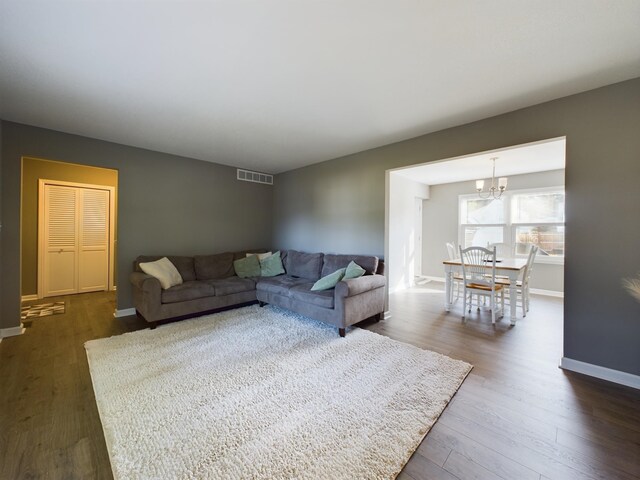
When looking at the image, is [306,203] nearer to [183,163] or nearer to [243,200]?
[243,200]

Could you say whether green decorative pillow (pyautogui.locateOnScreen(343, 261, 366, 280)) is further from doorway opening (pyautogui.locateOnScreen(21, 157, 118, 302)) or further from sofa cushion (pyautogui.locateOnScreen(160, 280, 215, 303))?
doorway opening (pyautogui.locateOnScreen(21, 157, 118, 302))

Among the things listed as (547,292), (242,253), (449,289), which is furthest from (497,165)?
(242,253)

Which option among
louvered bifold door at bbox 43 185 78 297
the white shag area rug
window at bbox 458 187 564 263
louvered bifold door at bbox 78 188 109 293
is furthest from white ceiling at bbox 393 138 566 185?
louvered bifold door at bbox 43 185 78 297

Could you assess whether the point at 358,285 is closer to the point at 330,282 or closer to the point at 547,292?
the point at 330,282

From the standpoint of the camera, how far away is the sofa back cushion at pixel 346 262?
147 inches

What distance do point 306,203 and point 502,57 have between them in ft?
11.7

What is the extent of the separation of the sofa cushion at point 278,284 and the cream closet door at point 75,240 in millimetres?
3677

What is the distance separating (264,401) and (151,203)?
11.9 feet

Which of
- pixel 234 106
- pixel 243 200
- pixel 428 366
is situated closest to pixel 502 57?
pixel 234 106

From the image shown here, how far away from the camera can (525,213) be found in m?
5.52

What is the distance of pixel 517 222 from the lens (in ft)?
18.4

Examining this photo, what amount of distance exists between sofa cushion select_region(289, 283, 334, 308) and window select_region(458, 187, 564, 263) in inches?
179

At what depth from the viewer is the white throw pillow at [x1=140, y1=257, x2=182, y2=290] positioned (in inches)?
137

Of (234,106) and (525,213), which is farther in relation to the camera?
(525,213)
